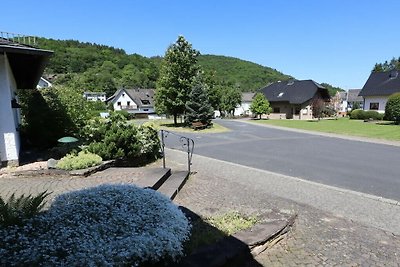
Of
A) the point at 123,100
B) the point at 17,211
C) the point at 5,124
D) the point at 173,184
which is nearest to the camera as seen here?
the point at 17,211

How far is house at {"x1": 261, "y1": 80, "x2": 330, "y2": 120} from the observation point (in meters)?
48.7

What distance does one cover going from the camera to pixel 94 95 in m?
76.4

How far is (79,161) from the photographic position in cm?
856

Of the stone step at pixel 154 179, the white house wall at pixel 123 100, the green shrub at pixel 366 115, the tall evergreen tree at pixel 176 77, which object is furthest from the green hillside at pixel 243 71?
the stone step at pixel 154 179

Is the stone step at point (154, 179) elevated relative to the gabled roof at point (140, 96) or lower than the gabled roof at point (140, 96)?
lower

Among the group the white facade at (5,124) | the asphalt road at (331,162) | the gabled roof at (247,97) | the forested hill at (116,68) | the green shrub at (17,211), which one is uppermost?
the forested hill at (116,68)

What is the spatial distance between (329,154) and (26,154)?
12.6m

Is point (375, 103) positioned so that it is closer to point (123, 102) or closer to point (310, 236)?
point (310, 236)

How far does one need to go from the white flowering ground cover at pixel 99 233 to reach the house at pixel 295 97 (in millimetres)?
47542

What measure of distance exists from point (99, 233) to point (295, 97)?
49.8m

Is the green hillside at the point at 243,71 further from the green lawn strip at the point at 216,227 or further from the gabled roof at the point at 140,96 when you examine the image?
the green lawn strip at the point at 216,227

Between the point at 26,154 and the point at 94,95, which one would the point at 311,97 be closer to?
the point at 26,154

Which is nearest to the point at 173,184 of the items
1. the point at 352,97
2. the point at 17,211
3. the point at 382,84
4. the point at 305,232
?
the point at 305,232

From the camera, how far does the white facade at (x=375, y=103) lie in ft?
141
